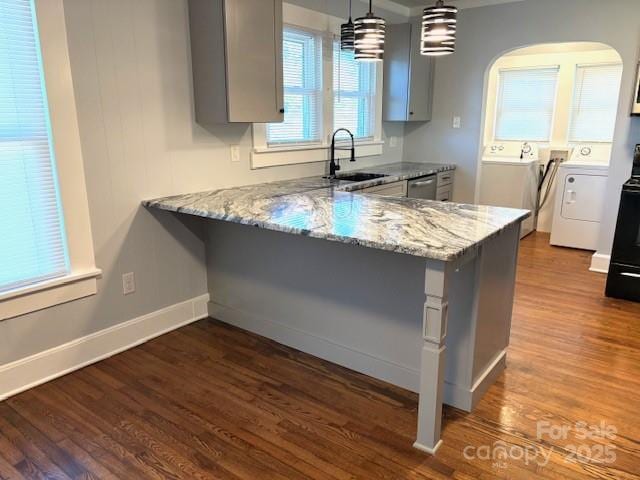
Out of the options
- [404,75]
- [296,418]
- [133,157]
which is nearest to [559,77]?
[404,75]

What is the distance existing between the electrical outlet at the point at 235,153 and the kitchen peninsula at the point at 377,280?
0.22m

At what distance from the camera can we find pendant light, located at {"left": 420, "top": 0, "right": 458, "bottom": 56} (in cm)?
206

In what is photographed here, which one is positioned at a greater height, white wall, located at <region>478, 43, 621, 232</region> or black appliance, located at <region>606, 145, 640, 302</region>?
white wall, located at <region>478, 43, 621, 232</region>

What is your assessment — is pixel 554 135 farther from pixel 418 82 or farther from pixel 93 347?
pixel 93 347

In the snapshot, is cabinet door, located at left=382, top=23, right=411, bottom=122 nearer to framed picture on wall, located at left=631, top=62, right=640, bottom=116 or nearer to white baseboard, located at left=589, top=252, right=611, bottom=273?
framed picture on wall, located at left=631, top=62, right=640, bottom=116

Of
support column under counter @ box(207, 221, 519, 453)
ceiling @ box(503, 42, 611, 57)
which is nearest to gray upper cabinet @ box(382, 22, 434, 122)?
ceiling @ box(503, 42, 611, 57)

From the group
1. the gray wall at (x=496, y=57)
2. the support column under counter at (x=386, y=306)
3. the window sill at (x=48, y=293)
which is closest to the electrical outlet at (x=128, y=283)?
the window sill at (x=48, y=293)

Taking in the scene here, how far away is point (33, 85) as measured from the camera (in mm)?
2293

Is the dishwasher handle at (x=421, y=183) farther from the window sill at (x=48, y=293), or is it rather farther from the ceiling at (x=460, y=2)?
the window sill at (x=48, y=293)

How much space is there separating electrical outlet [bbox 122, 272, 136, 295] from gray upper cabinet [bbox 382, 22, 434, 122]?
115 inches

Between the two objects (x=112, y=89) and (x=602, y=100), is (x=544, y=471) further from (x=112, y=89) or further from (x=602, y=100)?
(x=602, y=100)

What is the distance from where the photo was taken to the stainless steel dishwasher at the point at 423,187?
4234mm

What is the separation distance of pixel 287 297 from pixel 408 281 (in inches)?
32.5

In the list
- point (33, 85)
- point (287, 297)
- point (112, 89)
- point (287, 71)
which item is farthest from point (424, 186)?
point (33, 85)
